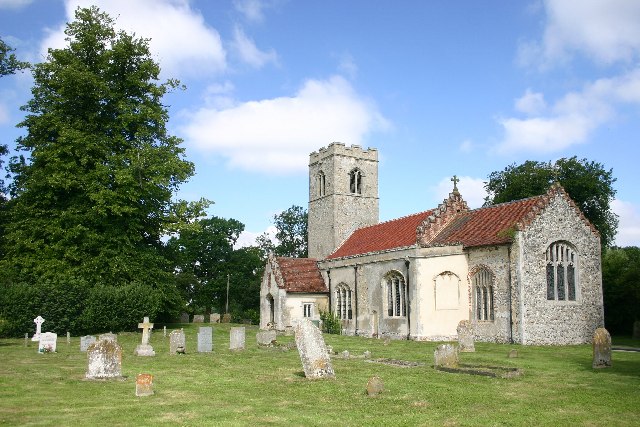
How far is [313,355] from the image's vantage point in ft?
51.5

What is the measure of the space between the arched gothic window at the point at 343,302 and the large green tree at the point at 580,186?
61.7 ft

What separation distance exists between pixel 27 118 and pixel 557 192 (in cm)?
3101

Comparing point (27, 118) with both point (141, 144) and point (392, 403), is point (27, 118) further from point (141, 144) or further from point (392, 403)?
point (392, 403)

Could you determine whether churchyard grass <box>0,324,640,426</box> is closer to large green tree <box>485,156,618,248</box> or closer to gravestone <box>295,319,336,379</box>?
gravestone <box>295,319,336,379</box>

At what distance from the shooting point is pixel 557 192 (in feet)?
96.0

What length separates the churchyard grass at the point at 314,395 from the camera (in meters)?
10.5

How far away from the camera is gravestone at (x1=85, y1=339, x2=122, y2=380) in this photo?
15.5 m

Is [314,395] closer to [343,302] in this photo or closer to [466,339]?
[466,339]

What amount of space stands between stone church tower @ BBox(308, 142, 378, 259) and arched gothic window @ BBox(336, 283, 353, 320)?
5536mm

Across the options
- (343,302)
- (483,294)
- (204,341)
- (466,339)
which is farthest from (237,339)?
(343,302)

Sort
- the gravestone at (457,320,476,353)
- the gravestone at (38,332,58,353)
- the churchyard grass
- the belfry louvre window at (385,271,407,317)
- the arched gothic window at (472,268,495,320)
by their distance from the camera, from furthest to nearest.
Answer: the belfry louvre window at (385,271,407,317), the arched gothic window at (472,268,495,320), the gravestone at (38,332,58,353), the gravestone at (457,320,476,353), the churchyard grass

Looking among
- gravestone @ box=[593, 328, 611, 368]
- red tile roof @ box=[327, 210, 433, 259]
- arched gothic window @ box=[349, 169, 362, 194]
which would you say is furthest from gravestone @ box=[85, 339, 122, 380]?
arched gothic window @ box=[349, 169, 362, 194]

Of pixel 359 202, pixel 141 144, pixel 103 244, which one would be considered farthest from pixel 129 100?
pixel 359 202

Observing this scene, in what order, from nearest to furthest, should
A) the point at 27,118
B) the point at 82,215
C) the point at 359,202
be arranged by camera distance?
the point at 82,215, the point at 27,118, the point at 359,202
